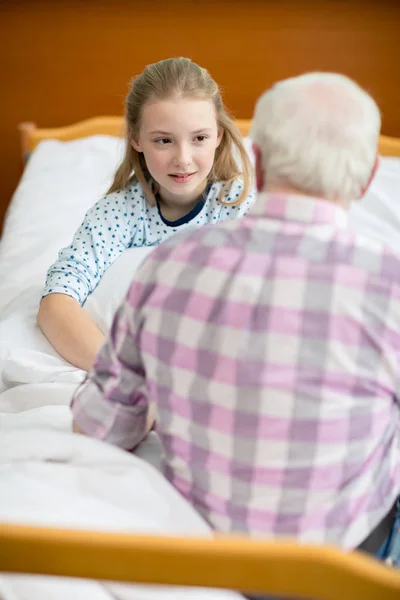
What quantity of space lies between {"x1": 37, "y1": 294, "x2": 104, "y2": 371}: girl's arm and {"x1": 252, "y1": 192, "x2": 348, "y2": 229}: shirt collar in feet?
1.87

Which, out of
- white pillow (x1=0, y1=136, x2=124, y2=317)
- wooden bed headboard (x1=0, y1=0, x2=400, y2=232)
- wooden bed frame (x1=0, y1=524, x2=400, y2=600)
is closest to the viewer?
wooden bed frame (x1=0, y1=524, x2=400, y2=600)

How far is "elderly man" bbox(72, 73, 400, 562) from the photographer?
771 millimetres

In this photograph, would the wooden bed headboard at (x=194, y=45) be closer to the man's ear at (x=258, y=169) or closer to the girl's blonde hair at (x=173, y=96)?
the girl's blonde hair at (x=173, y=96)

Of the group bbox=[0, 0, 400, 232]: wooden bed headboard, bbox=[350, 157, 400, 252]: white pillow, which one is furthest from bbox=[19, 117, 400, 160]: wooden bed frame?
bbox=[350, 157, 400, 252]: white pillow

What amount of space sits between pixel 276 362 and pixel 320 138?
0.23 metres

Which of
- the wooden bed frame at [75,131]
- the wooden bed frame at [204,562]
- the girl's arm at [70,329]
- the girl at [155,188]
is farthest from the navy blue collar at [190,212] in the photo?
the wooden bed frame at [75,131]

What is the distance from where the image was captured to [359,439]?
82cm

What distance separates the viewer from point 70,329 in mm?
1357

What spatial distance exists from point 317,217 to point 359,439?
227 millimetres

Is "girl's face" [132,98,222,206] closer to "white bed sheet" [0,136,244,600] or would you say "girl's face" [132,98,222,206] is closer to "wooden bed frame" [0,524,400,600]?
"white bed sheet" [0,136,244,600]

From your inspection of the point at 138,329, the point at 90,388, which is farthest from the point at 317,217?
the point at 90,388

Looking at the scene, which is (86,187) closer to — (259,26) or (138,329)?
(259,26)

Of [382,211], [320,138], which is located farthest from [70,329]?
[382,211]

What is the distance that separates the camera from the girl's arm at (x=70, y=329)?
1327 mm
